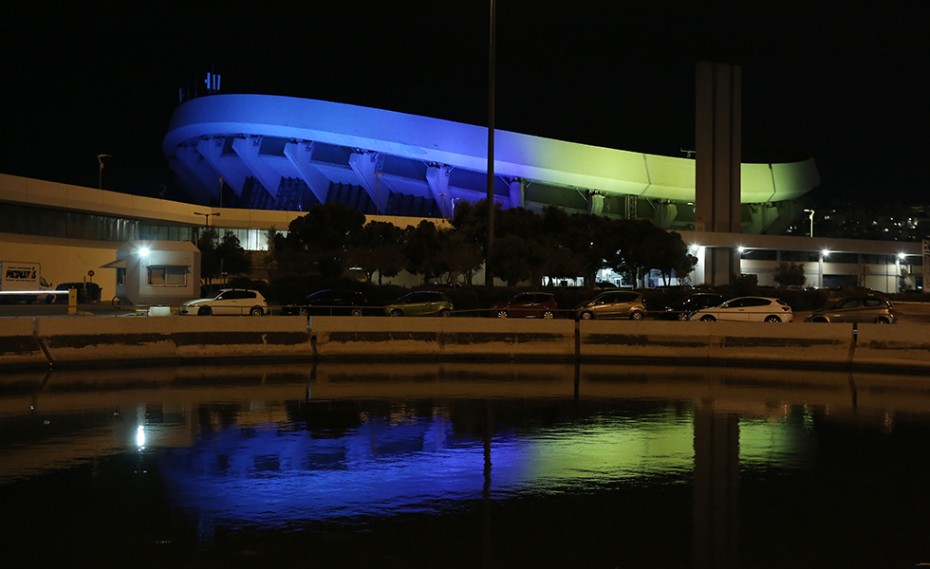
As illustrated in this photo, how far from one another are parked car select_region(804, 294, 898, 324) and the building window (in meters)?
31.0

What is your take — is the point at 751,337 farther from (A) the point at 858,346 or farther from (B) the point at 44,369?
(B) the point at 44,369

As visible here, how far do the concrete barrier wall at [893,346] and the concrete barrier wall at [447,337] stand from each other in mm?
6654

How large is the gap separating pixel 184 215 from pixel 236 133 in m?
21.2

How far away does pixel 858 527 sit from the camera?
8227 mm

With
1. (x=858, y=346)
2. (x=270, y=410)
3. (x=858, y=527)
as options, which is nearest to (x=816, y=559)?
(x=858, y=527)

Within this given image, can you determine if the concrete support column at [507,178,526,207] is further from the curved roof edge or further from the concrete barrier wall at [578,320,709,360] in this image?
the concrete barrier wall at [578,320,709,360]

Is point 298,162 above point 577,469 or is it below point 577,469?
above

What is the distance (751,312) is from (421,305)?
1260cm

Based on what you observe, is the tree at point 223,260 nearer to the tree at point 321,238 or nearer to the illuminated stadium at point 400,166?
the tree at point 321,238

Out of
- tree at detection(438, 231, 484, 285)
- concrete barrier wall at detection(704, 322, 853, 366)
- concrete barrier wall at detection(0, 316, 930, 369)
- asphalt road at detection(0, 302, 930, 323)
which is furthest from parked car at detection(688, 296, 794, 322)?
tree at detection(438, 231, 484, 285)

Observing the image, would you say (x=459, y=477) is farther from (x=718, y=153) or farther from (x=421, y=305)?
(x=718, y=153)

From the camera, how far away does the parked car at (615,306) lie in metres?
39.2

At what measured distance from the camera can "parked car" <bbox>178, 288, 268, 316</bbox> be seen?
38.3 metres

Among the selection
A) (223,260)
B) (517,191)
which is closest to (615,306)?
(223,260)
